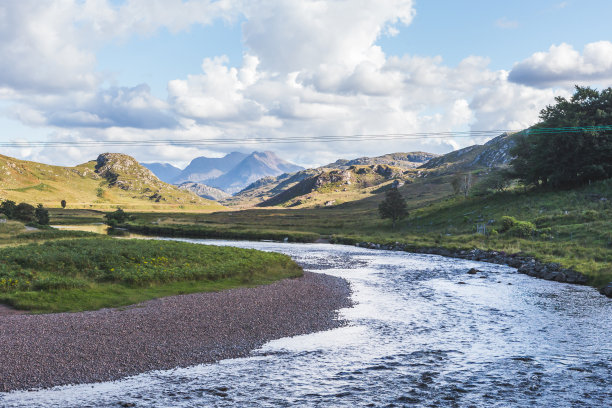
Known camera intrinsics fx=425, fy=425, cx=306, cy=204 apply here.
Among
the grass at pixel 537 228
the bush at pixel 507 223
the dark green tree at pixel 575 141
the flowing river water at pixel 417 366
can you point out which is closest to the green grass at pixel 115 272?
the flowing river water at pixel 417 366

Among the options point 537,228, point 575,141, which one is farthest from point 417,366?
point 575,141

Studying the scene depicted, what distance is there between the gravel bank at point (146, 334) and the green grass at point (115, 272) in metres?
2.83

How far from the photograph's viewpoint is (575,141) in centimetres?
9325

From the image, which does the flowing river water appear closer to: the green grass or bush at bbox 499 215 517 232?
the green grass

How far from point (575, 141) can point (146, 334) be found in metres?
99.3

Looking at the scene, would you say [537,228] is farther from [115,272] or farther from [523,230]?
[115,272]

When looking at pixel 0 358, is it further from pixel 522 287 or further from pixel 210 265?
pixel 522 287

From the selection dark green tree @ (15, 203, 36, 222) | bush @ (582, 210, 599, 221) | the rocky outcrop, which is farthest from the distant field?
dark green tree @ (15, 203, 36, 222)

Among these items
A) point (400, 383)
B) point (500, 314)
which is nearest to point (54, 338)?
point (400, 383)

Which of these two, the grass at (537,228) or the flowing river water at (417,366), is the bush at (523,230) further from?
the flowing river water at (417,366)

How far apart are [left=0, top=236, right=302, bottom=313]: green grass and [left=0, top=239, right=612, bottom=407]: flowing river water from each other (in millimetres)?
13661

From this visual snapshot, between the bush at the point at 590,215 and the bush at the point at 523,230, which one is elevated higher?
the bush at the point at 590,215

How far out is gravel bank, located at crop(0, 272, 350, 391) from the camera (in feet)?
63.0

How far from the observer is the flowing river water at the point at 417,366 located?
1690 cm
